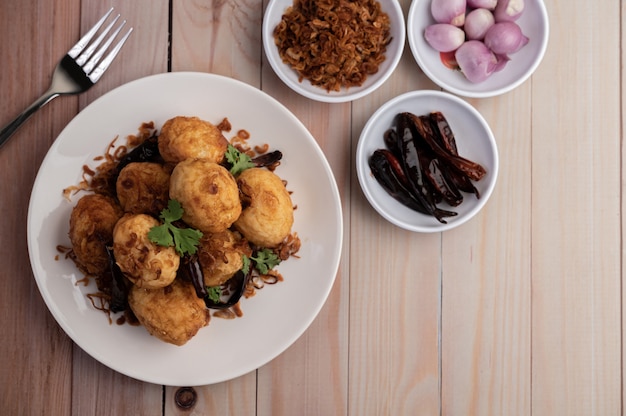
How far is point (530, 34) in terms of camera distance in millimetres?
1829

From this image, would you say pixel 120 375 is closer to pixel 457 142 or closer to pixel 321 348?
pixel 321 348

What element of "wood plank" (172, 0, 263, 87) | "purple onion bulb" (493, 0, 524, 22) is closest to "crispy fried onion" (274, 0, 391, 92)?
"wood plank" (172, 0, 263, 87)

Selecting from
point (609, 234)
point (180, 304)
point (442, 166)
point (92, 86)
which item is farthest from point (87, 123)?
point (609, 234)

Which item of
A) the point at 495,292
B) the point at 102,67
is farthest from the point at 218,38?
the point at 495,292

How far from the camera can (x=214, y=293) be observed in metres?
1.57

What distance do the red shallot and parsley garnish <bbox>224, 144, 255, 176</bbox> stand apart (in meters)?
0.66

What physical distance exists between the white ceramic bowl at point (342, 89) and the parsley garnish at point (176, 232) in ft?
1.74

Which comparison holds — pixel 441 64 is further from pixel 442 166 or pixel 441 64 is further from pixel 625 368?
pixel 625 368

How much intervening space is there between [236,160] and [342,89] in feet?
1.29

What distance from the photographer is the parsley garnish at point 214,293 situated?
156 cm

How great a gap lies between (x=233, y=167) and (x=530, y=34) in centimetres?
100

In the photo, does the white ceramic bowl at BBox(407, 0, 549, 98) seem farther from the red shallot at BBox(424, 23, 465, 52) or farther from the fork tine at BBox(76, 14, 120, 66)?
the fork tine at BBox(76, 14, 120, 66)

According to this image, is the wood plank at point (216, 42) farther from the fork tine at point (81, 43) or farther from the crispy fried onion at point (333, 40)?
the fork tine at point (81, 43)

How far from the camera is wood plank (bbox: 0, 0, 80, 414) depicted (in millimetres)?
1786
